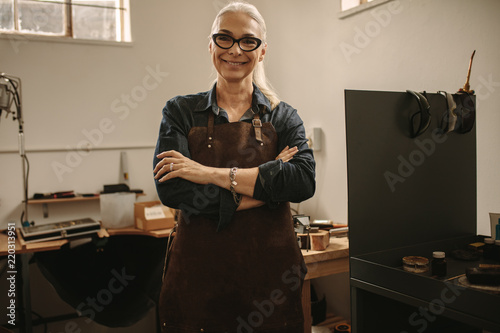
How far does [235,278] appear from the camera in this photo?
1426 mm

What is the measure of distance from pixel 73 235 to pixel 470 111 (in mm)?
2343

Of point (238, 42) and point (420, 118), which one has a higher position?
point (238, 42)

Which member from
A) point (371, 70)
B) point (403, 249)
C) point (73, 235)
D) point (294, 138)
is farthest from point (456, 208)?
point (73, 235)

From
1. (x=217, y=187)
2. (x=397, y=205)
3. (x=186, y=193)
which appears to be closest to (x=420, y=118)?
(x=397, y=205)

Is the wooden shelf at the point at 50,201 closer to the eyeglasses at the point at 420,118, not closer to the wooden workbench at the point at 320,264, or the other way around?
the wooden workbench at the point at 320,264

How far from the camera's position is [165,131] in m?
1.49

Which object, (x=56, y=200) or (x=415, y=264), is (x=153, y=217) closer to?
(x=56, y=200)

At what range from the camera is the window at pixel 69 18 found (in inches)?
129

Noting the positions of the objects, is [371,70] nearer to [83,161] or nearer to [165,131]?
[165,131]

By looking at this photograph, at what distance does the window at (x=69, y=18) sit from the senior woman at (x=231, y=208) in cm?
242

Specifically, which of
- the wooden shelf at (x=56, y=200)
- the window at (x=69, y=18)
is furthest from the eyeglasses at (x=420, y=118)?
the window at (x=69, y=18)

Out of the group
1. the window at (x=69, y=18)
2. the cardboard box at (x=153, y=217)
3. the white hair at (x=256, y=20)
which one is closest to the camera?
the white hair at (x=256, y=20)

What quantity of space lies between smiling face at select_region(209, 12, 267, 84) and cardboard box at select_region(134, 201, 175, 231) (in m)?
1.64

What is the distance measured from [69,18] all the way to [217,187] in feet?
9.12
